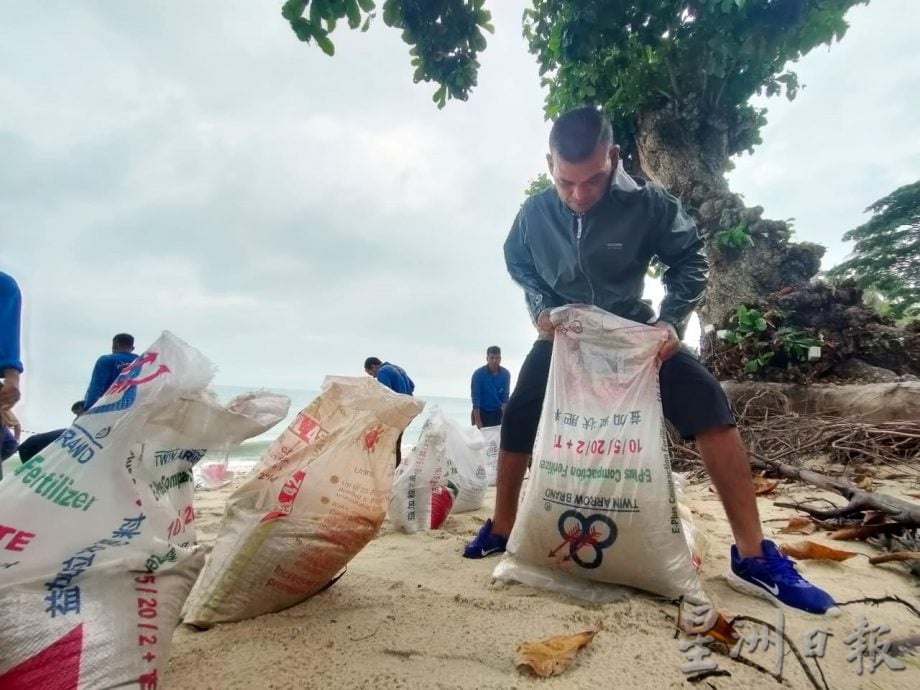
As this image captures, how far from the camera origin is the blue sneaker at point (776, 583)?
104 centimetres

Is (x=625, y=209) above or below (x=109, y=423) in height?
above

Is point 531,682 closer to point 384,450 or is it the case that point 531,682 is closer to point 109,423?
point 384,450

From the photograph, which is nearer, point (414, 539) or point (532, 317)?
point (532, 317)

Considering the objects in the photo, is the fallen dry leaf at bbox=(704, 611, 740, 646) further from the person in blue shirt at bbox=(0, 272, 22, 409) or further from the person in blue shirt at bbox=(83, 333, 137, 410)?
the person in blue shirt at bbox=(83, 333, 137, 410)

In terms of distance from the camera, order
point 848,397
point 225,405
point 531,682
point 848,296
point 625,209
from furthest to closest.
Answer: point 848,296 < point 848,397 < point 625,209 < point 225,405 < point 531,682

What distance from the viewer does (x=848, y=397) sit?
11.3 feet

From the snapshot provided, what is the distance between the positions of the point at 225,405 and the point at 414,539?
119cm

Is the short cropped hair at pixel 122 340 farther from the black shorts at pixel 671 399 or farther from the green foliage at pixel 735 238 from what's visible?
the green foliage at pixel 735 238

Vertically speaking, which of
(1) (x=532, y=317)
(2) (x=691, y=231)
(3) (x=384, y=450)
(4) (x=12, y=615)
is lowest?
(4) (x=12, y=615)

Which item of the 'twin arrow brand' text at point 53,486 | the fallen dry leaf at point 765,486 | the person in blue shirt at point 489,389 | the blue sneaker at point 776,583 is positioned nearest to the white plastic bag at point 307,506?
the 'twin arrow brand' text at point 53,486

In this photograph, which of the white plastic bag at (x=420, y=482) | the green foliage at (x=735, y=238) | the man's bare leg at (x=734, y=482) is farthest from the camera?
the green foliage at (x=735, y=238)

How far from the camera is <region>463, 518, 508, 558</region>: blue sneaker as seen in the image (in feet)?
5.09

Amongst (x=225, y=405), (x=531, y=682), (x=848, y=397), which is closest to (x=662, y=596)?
(x=531, y=682)

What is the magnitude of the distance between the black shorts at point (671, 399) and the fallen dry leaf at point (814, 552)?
0.47 m
